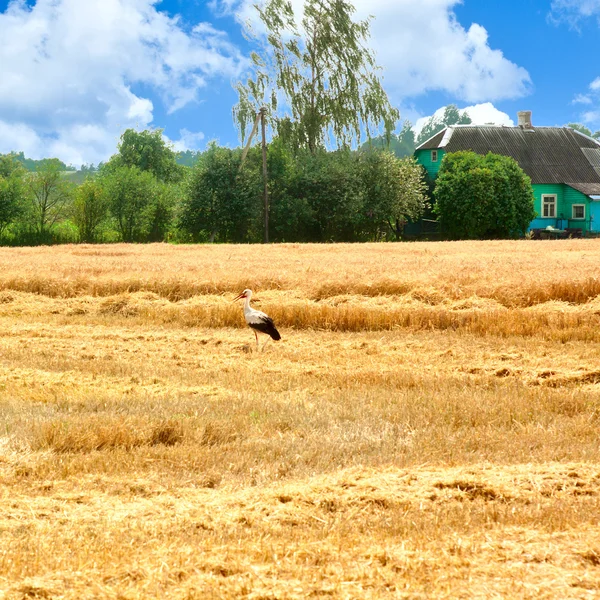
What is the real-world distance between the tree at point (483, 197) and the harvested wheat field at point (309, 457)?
37276mm

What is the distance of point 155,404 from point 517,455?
4.36m

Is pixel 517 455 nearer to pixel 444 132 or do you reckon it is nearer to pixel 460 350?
pixel 460 350

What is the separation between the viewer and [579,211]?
60.7m

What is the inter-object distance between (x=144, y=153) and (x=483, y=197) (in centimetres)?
5456

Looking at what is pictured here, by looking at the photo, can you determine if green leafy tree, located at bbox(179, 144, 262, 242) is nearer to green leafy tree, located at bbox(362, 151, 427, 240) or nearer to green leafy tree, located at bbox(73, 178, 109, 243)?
green leafy tree, located at bbox(73, 178, 109, 243)

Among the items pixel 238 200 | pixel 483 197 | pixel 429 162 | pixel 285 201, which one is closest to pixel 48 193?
pixel 238 200

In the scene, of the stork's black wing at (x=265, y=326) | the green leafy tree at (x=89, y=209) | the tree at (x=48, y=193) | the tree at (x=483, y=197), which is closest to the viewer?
the stork's black wing at (x=265, y=326)

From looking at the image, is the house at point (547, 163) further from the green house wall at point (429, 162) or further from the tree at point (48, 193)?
the tree at point (48, 193)

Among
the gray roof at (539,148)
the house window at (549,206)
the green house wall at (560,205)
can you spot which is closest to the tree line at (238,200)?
the gray roof at (539,148)

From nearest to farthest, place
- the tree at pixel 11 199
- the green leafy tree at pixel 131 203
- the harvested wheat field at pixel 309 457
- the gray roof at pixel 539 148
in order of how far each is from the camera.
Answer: the harvested wheat field at pixel 309 457 < the tree at pixel 11 199 < the green leafy tree at pixel 131 203 < the gray roof at pixel 539 148

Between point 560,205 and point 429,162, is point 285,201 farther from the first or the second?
point 560,205

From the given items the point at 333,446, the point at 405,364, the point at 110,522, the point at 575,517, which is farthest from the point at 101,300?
the point at 575,517

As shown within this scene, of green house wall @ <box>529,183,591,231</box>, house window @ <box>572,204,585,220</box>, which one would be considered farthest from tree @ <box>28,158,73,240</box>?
house window @ <box>572,204,585,220</box>

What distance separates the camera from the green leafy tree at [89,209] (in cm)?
5684
